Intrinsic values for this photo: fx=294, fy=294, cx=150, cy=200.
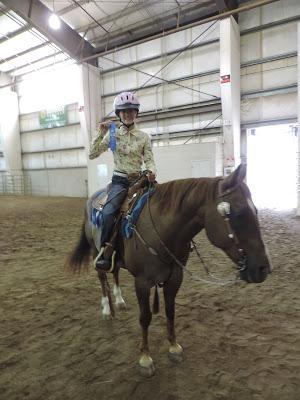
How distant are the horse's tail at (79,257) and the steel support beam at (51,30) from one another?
11813 millimetres

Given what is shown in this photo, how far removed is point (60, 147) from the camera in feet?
60.4

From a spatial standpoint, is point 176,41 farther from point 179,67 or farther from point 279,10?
point 279,10

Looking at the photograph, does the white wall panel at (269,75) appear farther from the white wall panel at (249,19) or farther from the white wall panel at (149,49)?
the white wall panel at (149,49)

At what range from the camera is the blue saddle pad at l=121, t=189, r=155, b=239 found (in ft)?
7.45

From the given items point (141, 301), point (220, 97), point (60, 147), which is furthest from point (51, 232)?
point (60, 147)

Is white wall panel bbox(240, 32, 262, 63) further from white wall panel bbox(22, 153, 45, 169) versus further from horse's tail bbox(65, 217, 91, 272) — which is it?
white wall panel bbox(22, 153, 45, 169)

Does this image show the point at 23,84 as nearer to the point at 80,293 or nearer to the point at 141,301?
the point at 80,293

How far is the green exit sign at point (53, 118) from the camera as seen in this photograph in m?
17.7

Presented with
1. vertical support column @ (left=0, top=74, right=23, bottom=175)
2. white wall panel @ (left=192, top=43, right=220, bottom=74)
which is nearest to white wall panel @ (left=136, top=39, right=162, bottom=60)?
white wall panel @ (left=192, top=43, right=220, bottom=74)

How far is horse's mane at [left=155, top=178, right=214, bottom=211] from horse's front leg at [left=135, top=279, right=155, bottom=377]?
0.60 meters

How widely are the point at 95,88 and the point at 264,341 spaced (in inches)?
600

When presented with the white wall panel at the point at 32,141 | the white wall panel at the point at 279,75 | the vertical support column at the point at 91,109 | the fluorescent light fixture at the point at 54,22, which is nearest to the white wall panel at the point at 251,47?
the white wall panel at the point at 279,75

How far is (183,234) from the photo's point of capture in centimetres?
208

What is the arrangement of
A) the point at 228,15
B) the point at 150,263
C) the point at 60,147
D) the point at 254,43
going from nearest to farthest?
the point at 150,263
the point at 228,15
the point at 254,43
the point at 60,147
